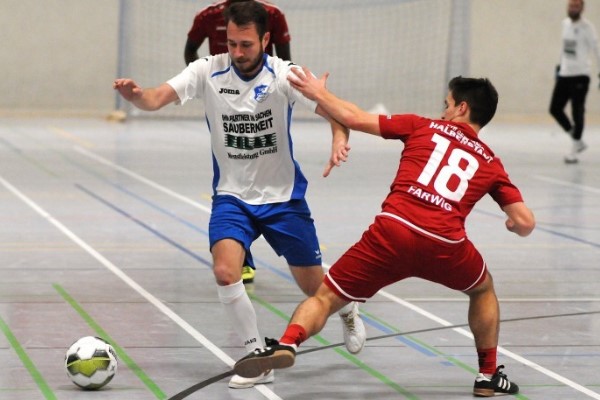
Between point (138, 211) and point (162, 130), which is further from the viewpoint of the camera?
point (162, 130)

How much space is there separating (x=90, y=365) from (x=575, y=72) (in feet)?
42.4

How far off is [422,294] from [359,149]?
430 inches

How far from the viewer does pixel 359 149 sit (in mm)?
18797

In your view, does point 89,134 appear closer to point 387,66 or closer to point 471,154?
point 387,66

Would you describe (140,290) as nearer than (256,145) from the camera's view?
No

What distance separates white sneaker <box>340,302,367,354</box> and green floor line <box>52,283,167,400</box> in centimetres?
110

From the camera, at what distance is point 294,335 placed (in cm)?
512

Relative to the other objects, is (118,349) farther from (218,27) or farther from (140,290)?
(218,27)

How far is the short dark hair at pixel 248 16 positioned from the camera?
5.81 meters

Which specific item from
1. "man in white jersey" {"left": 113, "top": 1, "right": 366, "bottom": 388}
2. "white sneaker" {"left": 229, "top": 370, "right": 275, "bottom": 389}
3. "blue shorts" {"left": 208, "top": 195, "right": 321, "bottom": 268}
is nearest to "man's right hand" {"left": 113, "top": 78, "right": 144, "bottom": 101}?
"man in white jersey" {"left": 113, "top": 1, "right": 366, "bottom": 388}

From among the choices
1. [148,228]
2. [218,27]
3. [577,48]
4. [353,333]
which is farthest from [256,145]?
[577,48]

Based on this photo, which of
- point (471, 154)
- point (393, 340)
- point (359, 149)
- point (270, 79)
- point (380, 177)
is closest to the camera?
point (471, 154)

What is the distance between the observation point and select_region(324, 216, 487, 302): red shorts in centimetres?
525

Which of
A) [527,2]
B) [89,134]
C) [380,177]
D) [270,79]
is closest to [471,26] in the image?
[527,2]
